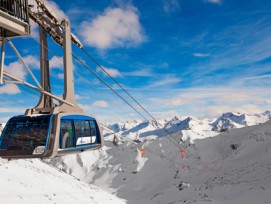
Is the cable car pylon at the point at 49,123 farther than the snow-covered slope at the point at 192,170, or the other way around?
the snow-covered slope at the point at 192,170

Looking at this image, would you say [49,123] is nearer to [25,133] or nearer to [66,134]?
[66,134]

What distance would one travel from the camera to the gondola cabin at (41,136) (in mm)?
13164

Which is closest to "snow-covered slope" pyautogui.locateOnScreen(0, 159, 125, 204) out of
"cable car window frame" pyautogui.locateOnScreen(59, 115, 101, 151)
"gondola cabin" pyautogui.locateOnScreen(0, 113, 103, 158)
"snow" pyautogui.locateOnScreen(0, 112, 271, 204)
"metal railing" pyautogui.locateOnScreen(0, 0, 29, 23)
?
"snow" pyautogui.locateOnScreen(0, 112, 271, 204)

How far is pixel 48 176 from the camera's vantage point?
50.7 meters

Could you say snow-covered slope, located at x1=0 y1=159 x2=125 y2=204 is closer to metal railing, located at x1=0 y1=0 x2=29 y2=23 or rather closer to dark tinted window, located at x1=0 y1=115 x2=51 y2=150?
dark tinted window, located at x1=0 y1=115 x2=51 y2=150

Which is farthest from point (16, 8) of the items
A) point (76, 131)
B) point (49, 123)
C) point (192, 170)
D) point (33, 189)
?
point (192, 170)

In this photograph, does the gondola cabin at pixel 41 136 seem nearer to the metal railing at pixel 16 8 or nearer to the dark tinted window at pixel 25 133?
the dark tinted window at pixel 25 133

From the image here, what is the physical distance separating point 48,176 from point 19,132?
40.1 m

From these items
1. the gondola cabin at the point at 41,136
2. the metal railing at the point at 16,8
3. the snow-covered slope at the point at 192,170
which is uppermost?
the metal railing at the point at 16,8

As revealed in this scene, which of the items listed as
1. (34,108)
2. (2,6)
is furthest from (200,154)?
(2,6)

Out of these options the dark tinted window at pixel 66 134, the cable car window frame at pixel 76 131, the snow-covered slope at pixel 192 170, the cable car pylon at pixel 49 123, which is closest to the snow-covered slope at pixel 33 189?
the snow-covered slope at pixel 192 170

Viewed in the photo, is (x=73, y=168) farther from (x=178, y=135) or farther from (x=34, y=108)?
(x=34, y=108)

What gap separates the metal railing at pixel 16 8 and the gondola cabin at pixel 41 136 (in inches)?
200

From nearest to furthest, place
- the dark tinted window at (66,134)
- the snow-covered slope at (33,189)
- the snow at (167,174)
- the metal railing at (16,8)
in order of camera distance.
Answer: the metal railing at (16,8)
the dark tinted window at (66,134)
the snow-covered slope at (33,189)
the snow at (167,174)
